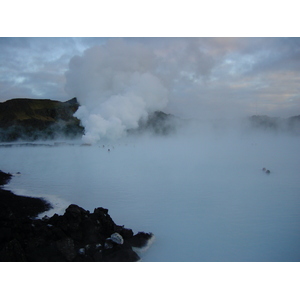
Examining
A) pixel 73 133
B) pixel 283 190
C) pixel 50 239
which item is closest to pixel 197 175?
pixel 283 190

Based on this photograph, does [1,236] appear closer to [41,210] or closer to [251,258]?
[41,210]

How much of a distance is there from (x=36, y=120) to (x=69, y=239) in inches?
1629

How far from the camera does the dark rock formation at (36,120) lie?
121 feet

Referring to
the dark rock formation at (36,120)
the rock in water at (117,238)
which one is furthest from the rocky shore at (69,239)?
the dark rock formation at (36,120)

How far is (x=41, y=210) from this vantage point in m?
5.34

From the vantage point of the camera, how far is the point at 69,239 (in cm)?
348

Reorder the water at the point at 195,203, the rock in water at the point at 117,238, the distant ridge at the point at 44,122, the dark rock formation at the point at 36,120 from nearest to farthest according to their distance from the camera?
1. the rock in water at the point at 117,238
2. the water at the point at 195,203
3. the distant ridge at the point at 44,122
4. the dark rock formation at the point at 36,120

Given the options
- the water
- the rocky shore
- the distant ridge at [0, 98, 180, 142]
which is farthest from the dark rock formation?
the rocky shore

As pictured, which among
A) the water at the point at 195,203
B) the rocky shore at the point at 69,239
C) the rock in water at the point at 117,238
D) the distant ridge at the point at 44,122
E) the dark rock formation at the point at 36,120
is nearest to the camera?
the rocky shore at the point at 69,239

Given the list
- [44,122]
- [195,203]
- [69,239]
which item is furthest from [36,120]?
[69,239]

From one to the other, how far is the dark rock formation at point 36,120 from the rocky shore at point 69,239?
34751 mm

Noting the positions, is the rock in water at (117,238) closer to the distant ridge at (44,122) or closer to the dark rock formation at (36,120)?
the distant ridge at (44,122)

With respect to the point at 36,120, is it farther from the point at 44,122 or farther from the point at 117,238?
the point at 117,238

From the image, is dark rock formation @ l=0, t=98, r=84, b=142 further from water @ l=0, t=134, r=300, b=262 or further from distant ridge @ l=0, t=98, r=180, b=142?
water @ l=0, t=134, r=300, b=262
